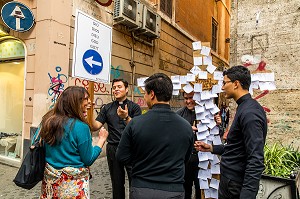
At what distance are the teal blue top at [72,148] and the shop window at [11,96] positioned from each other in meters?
4.73

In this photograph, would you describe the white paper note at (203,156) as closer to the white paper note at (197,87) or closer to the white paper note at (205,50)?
the white paper note at (197,87)

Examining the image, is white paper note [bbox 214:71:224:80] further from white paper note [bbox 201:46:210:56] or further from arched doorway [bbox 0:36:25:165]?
arched doorway [bbox 0:36:25:165]

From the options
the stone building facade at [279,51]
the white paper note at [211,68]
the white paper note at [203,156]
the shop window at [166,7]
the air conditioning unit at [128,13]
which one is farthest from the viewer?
the shop window at [166,7]

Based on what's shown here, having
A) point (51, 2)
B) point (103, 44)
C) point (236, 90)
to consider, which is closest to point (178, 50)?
point (51, 2)

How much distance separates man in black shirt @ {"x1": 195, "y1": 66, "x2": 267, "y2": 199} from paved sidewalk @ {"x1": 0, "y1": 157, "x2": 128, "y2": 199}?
2642 mm

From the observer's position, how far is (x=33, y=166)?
2.04 metres

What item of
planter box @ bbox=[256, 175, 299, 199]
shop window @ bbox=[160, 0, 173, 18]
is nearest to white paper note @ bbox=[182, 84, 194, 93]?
planter box @ bbox=[256, 175, 299, 199]

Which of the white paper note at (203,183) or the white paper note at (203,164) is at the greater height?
the white paper note at (203,164)

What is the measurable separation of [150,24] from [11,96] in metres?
4.99

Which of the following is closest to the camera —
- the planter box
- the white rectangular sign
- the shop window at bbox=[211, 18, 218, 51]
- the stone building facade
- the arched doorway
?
the planter box

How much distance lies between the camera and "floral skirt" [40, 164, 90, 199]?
2049 millimetres

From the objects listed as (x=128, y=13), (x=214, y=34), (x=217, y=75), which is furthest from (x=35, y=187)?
(x=214, y=34)

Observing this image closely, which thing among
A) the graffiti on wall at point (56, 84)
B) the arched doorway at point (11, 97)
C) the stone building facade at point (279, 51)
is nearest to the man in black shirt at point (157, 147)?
the stone building facade at point (279, 51)

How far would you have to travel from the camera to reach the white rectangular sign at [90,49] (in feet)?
9.17
